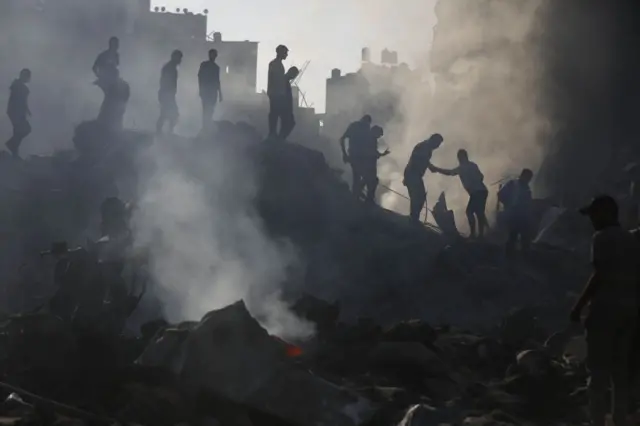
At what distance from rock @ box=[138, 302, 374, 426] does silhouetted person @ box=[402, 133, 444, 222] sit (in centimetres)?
800

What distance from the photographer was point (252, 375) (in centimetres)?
752

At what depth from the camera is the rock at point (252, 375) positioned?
24.5 feet

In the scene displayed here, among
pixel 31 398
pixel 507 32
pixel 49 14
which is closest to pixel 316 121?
pixel 49 14

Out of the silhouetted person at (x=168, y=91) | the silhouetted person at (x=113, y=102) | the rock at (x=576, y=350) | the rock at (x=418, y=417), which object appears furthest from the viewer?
the silhouetted person at (x=168, y=91)

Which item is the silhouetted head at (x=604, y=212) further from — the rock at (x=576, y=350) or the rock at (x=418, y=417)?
the rock at (x=576, y=350)

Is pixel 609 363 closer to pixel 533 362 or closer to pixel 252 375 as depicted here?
pixel 252 375

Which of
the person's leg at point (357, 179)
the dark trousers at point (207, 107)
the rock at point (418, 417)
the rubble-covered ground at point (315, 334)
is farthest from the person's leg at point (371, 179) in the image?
the rock at point (418, 417)

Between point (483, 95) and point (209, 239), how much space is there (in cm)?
1532

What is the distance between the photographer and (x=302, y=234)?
1499 centimetres

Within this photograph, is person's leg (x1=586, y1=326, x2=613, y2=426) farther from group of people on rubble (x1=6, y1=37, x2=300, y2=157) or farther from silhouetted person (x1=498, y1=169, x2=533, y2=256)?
group of people on rubble (x1=6, y1=37, x2=300, y2=157)

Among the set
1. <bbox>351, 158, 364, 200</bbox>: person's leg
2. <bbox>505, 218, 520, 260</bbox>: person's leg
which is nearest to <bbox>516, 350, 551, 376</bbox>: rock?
<bbox>505, 218, 520, 260</bbox>: person's leg

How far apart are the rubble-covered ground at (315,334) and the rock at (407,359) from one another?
17 mm

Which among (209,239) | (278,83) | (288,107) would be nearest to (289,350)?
(209,239)

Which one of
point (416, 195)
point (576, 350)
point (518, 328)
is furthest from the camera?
point (416, 195)
